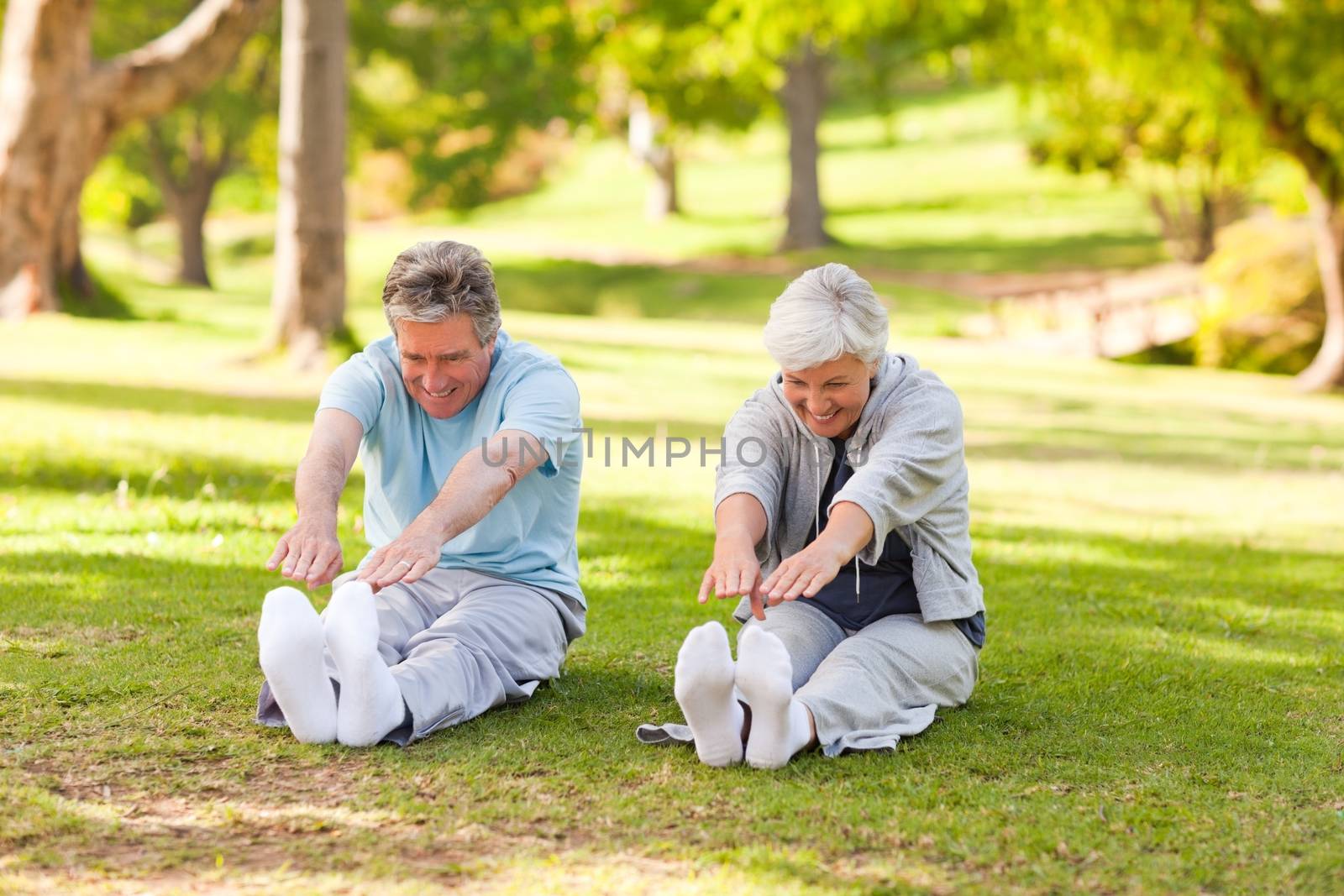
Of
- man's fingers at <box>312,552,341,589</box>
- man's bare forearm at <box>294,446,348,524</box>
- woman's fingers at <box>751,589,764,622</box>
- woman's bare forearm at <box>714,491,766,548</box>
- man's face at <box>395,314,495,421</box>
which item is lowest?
woman's fingers at <box>751,589,764,622</box>

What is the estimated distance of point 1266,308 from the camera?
1819 cm

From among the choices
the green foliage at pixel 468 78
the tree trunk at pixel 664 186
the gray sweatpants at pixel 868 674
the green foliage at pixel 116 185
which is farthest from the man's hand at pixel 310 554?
the tree trunk at pixel 664 186

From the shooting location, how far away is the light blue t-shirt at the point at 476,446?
4305 millimetres

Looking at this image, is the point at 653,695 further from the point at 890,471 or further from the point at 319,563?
the point at 319,563

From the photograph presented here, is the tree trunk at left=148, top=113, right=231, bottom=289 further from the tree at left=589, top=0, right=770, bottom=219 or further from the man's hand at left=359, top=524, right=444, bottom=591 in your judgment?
the man's hand at left=359, top=524, right=444, bottom=591

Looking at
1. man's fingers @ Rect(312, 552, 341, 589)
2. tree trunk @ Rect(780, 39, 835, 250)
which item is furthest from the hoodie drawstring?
tree trunk @ Rect(780, 39, 835, 250)

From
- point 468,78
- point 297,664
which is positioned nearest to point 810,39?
point 468,78

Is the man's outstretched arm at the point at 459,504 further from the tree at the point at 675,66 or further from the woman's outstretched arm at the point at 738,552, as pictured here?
the tree at the point at 675,66

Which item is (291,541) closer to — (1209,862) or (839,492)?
(839,492)

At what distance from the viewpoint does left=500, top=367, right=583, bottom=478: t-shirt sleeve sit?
418 centimetres

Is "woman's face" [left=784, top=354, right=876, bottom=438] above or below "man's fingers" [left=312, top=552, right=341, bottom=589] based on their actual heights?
above

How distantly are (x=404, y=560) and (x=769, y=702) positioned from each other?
103cm

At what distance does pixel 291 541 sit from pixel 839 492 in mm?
1473

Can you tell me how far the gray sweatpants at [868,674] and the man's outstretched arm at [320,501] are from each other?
0.96 meters
